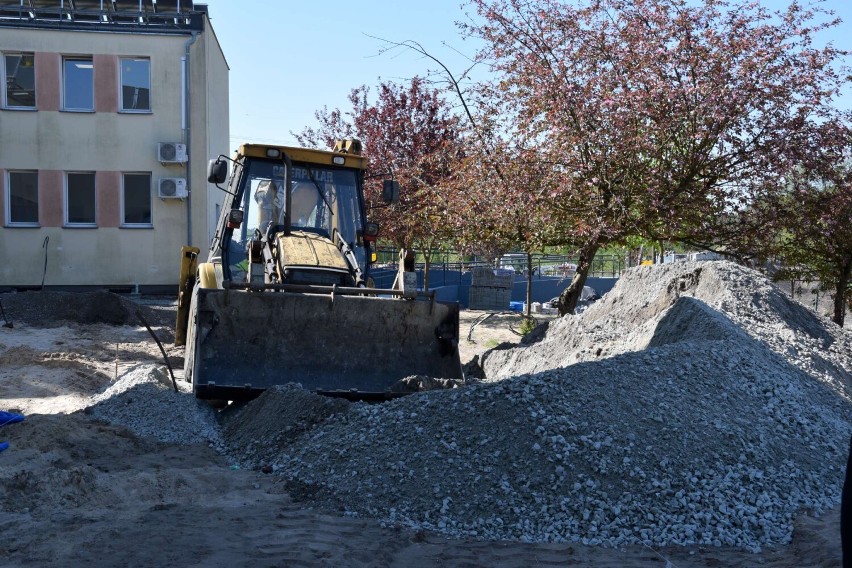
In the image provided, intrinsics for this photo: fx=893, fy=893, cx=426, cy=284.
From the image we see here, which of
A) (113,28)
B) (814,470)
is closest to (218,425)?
(814,470)

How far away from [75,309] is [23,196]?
6050mm

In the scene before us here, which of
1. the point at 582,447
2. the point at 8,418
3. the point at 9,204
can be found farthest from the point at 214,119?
the point at 582,447

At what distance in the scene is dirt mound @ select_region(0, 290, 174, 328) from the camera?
656 inches

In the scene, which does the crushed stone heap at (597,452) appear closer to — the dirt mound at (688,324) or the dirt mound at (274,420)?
the dirt mound at (274,420)

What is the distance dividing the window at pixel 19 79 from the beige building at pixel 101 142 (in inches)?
0.9

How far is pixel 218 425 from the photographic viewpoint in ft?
27.1

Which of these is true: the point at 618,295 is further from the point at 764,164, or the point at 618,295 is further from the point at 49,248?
the point at 49,248

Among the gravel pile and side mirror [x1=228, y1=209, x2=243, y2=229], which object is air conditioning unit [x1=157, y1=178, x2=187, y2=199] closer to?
side mirror [x1=228, y1=209, x2=243, y2=229]

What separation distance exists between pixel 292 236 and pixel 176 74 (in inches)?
529

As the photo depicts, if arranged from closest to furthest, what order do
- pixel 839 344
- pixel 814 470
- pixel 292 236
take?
pixel 814 470, pixel 292 236, pixel 839 344

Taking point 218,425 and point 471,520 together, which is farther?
point 218,425

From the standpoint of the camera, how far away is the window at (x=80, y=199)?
21.6 m

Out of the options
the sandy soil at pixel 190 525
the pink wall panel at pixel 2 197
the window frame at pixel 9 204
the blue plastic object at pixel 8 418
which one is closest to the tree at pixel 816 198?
the sandy soil at pixel 190 525

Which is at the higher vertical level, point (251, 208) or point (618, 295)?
point (251, 208)
